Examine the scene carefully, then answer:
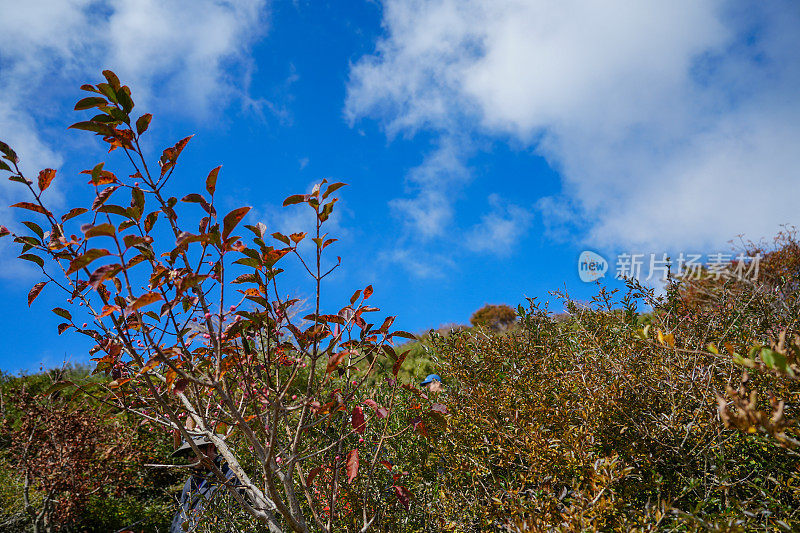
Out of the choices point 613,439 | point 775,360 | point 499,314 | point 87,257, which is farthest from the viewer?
point 499,314

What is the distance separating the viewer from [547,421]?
7.44ft

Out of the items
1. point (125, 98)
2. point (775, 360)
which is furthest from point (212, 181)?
point (775, 360)

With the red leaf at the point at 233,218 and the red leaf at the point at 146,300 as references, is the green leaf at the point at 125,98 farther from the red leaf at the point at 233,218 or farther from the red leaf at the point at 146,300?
A: the red leaf at the point at 146,300

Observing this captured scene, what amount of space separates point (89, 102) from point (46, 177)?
43cm

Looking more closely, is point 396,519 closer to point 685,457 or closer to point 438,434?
point 438,434

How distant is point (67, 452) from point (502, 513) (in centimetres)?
567

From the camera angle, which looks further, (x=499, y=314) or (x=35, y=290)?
(x=499, y=314)

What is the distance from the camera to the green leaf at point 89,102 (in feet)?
4.90

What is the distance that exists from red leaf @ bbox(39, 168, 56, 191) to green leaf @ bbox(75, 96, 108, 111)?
379 mm

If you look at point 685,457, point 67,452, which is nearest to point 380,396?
point 685,457

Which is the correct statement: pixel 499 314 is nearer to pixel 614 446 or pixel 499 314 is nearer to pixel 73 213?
pixel 614 446

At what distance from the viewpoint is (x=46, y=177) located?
68.4 inches

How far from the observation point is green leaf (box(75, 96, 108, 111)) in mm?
1493

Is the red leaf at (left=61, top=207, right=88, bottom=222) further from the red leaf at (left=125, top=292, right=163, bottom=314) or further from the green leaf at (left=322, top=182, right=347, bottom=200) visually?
the green leaf at (left=322, top=182, right=347, bottom=200)
